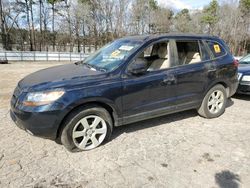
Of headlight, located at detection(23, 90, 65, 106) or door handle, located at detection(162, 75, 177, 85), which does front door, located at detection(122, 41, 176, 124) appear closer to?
door handle, located at detection(162, 75, 177, 85)

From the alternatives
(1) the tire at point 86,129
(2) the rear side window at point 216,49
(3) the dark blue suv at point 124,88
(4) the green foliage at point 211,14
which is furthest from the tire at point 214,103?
(4) the green foliage at point 211,14

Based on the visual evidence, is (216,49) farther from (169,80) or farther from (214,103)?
(169,80)

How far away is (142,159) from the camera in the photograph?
3.38 m

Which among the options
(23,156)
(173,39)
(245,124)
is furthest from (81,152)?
(245,124)

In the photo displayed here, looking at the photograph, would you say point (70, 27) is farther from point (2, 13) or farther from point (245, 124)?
point (245, 124)

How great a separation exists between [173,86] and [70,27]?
33613 millimetres

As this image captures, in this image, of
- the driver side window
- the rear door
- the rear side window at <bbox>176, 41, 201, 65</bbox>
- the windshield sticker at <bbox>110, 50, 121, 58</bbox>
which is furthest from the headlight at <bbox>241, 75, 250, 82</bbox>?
the windshield sticker at <bbox>110, 50, 121, 58</bbox>

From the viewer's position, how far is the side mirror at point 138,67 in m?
3.73

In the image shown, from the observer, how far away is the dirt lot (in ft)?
9.52

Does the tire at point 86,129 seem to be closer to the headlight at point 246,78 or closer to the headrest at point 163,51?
the headrest at point 163,51

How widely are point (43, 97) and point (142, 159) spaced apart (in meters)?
1.62

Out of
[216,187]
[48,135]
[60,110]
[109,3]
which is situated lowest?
[216,187]

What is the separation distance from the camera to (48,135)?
10.9ft

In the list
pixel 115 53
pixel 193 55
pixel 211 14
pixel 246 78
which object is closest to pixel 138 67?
pixel 115 53
